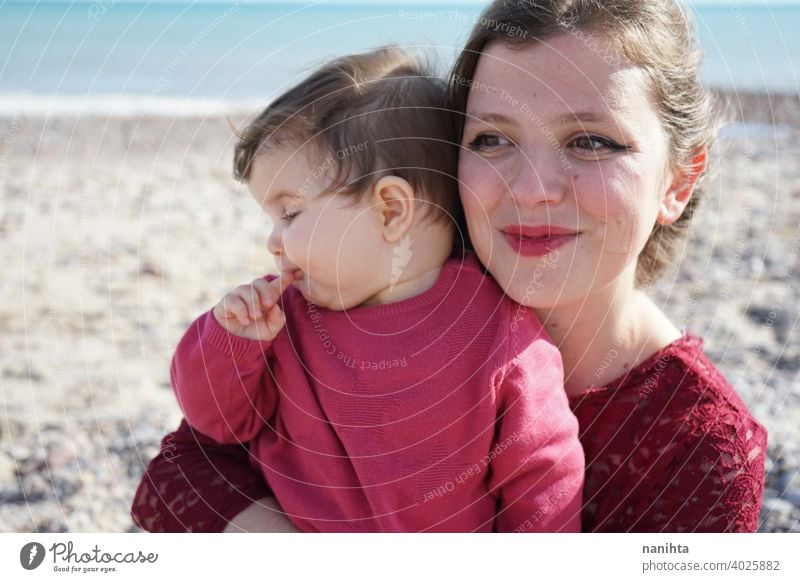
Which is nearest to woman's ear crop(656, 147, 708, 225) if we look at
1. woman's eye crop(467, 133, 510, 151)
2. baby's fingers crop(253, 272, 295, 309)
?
woman's eye crop(467, 133, 510, 151)

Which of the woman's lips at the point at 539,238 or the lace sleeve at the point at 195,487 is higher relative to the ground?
the woman's lips at the point at 539,238

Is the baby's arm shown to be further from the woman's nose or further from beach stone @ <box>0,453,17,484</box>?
beach stone @ <box>0,453,17,484</box>

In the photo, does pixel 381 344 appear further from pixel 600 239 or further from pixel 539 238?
pixel 600 239

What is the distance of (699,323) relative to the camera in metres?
4.70

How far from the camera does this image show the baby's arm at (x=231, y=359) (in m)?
1.94

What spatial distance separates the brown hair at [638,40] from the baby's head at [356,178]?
0.12 metres

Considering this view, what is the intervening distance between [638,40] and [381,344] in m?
0.81

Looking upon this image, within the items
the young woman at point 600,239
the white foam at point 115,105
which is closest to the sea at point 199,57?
the white foam at point 115,105

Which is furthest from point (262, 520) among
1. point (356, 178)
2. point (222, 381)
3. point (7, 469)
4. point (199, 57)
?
point (199, 57)

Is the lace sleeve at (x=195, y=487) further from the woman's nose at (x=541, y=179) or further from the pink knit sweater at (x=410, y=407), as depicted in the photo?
the woman's nose at (x=541, y=179)

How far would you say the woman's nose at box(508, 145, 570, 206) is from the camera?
1.88 meters

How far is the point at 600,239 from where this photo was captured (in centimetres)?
194
